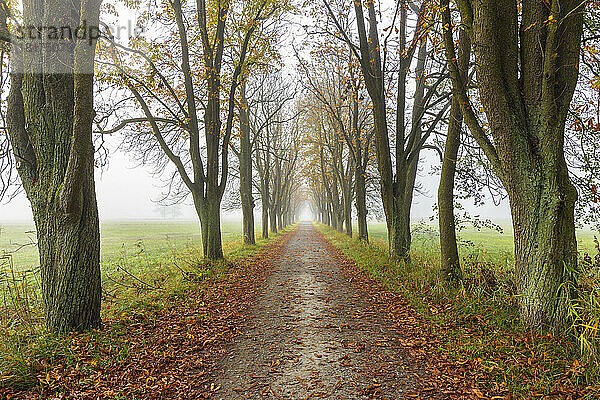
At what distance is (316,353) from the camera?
4.71m

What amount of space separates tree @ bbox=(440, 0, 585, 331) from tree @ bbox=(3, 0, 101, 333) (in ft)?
19.4

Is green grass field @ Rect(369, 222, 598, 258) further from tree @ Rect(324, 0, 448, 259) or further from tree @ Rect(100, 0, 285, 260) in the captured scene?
tree @ Rect(100, 0, 285, 260)

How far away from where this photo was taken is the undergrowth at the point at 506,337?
350 centimetres

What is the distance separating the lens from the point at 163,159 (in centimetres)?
1403

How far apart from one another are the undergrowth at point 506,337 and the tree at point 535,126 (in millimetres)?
313

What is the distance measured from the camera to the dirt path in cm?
377

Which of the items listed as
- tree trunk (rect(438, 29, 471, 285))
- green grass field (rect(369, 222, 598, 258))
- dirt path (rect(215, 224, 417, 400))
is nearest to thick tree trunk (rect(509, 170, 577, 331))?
green grass field (rect(369, 222, 598, 258))

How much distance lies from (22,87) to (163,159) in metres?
8.88

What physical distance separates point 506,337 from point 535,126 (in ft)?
9.63

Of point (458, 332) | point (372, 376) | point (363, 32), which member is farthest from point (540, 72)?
point (363, 32)

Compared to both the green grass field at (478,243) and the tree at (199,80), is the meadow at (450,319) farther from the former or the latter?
the tree at (199,80)

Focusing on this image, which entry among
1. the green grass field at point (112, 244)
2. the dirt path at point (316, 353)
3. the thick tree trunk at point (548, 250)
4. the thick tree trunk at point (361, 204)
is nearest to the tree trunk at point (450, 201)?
the dirt path at point (316, 353)

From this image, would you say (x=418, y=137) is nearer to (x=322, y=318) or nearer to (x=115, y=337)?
(x=322, y=318)

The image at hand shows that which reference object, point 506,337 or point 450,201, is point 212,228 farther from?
point 506,337
